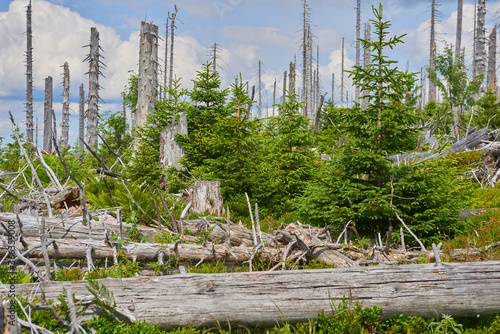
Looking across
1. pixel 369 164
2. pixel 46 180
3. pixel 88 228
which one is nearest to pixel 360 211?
pixel 369 164

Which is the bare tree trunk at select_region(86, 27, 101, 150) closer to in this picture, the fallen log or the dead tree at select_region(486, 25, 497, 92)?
the fallen log

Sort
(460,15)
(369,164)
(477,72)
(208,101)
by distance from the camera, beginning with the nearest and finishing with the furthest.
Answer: (369,164) < (208,101) < (477,72) < (460,15)

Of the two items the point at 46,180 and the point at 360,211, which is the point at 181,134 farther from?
the point at 360,211

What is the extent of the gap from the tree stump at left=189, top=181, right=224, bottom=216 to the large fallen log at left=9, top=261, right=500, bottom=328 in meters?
4.48

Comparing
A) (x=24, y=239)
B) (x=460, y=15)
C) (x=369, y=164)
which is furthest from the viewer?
(x=460, y=15)

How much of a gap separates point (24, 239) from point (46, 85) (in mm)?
32894

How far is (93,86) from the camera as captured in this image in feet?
59.4

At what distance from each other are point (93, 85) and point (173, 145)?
10.8 meters

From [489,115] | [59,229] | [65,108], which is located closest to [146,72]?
[59,229]

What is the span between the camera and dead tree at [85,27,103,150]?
17875mm

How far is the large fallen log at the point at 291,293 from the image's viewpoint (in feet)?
12.0

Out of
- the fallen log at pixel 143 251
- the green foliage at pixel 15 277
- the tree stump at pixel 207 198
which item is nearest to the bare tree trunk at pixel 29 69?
the tree stump at pixel 207 198

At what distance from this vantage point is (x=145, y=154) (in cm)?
948

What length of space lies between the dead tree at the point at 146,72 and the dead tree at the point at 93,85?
182 inches
